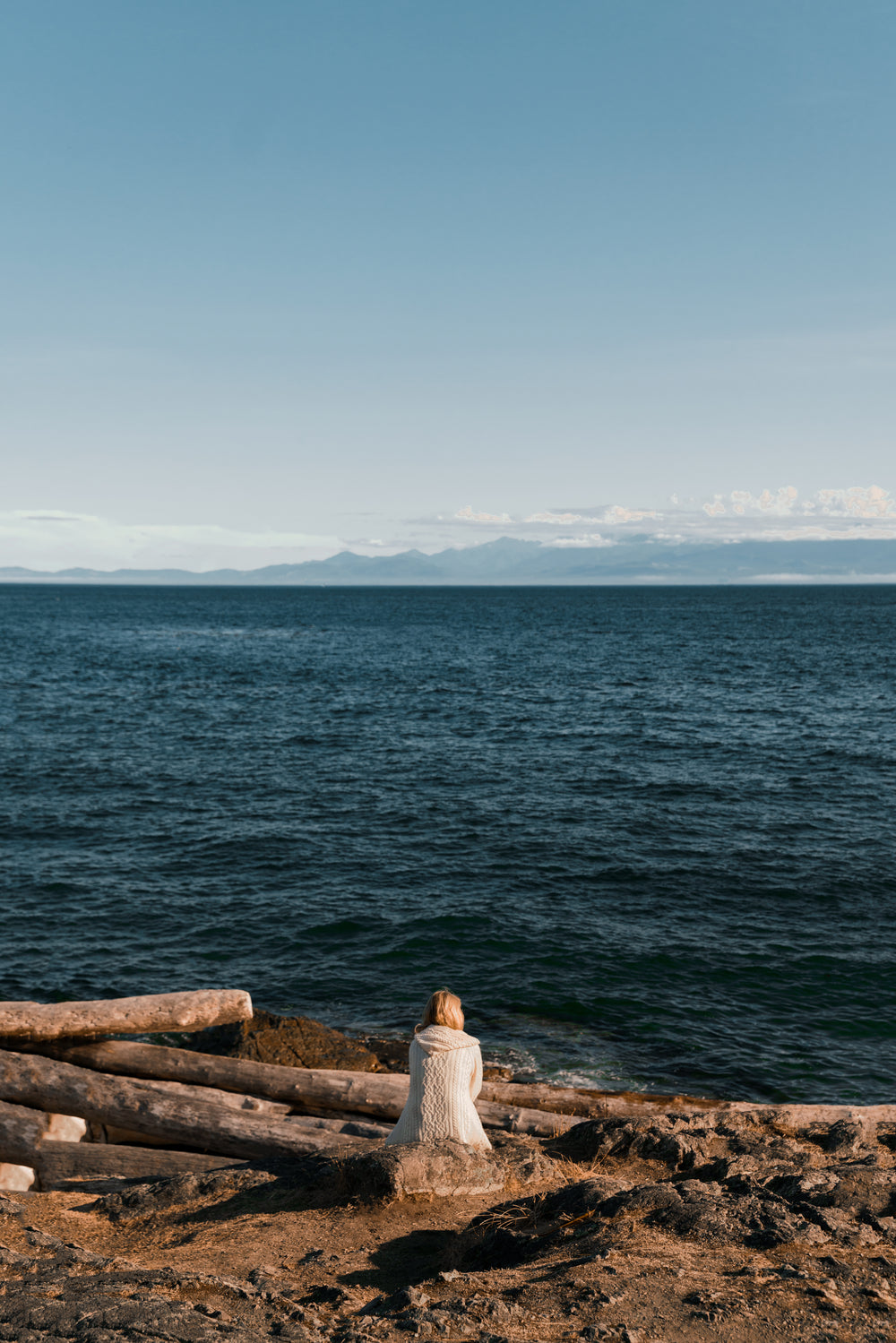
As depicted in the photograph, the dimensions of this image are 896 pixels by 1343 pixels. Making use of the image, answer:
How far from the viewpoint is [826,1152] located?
1076cm

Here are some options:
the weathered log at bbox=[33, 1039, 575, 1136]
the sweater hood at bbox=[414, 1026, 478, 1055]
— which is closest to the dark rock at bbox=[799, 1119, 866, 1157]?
the weathered log at bbox=[33, 1039, 575, 1136]

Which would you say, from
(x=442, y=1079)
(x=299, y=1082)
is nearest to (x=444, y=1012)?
(x=442, y=1079)

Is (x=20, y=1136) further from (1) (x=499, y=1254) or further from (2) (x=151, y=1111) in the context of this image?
(1) (x=499, y=1254)

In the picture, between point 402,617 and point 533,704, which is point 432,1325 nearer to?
point 533,704

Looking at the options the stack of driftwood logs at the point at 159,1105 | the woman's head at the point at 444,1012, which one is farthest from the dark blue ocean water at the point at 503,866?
the woman's head at the point at 444,1012

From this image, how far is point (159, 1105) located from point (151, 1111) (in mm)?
121

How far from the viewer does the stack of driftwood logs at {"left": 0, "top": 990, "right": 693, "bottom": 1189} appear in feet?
35.7

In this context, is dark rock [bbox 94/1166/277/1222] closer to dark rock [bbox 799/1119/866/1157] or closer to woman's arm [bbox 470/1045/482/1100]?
woman's arm [bbox 470/1045/482/1100]

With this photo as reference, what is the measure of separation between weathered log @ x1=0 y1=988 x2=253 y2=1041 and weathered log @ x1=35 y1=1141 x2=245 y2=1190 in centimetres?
169

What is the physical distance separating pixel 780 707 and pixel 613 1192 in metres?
49.8

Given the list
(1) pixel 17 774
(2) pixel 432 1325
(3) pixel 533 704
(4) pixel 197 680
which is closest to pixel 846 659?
(3) pixel 533 704

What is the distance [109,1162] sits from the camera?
10.9m

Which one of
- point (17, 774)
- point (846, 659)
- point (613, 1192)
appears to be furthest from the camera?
point (846, 659)

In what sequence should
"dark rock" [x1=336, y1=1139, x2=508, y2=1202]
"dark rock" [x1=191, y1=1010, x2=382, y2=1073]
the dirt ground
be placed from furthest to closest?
1. "dark rock" [x1=191, y1=1010, x2=382, y2=1073]
2. "dark rock" [x1=336, y1=1139, x2=508, y2=1202]
3. the dirt ground
